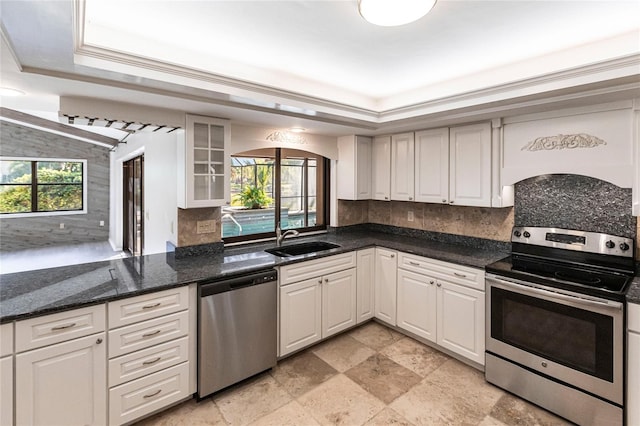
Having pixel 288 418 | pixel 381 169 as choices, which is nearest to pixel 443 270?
pixel 381 169

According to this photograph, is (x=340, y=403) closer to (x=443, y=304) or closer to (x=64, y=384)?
(x=443, y=304)

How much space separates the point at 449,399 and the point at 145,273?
2.39 metres

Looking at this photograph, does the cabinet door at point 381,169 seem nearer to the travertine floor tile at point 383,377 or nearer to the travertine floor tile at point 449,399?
the travertine floor tile at point 383,377

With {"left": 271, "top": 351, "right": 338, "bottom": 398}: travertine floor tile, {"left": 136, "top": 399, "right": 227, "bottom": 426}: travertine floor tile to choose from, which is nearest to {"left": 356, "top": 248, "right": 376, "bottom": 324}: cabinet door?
{"left": 271, "top": 351, "right": 338, "bottom": 398}: travertine floor tile

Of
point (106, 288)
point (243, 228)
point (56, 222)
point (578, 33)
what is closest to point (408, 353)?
point (243, 228)

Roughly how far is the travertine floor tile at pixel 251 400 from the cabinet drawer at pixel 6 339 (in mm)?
1263

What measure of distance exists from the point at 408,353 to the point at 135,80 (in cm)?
300

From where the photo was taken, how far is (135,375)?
2.00m

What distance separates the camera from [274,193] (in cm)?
364

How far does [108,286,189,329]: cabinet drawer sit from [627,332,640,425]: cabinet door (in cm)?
276

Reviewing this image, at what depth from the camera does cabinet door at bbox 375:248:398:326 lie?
10.6 ft

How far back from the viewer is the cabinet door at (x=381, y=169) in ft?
12.1

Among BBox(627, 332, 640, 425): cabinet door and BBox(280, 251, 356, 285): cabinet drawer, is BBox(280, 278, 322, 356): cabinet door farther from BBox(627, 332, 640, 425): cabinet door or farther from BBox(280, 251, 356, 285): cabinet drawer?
BBox(627, 332, 640, 425): cabinet door

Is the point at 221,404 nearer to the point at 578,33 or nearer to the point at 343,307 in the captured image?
the point at 343,307
